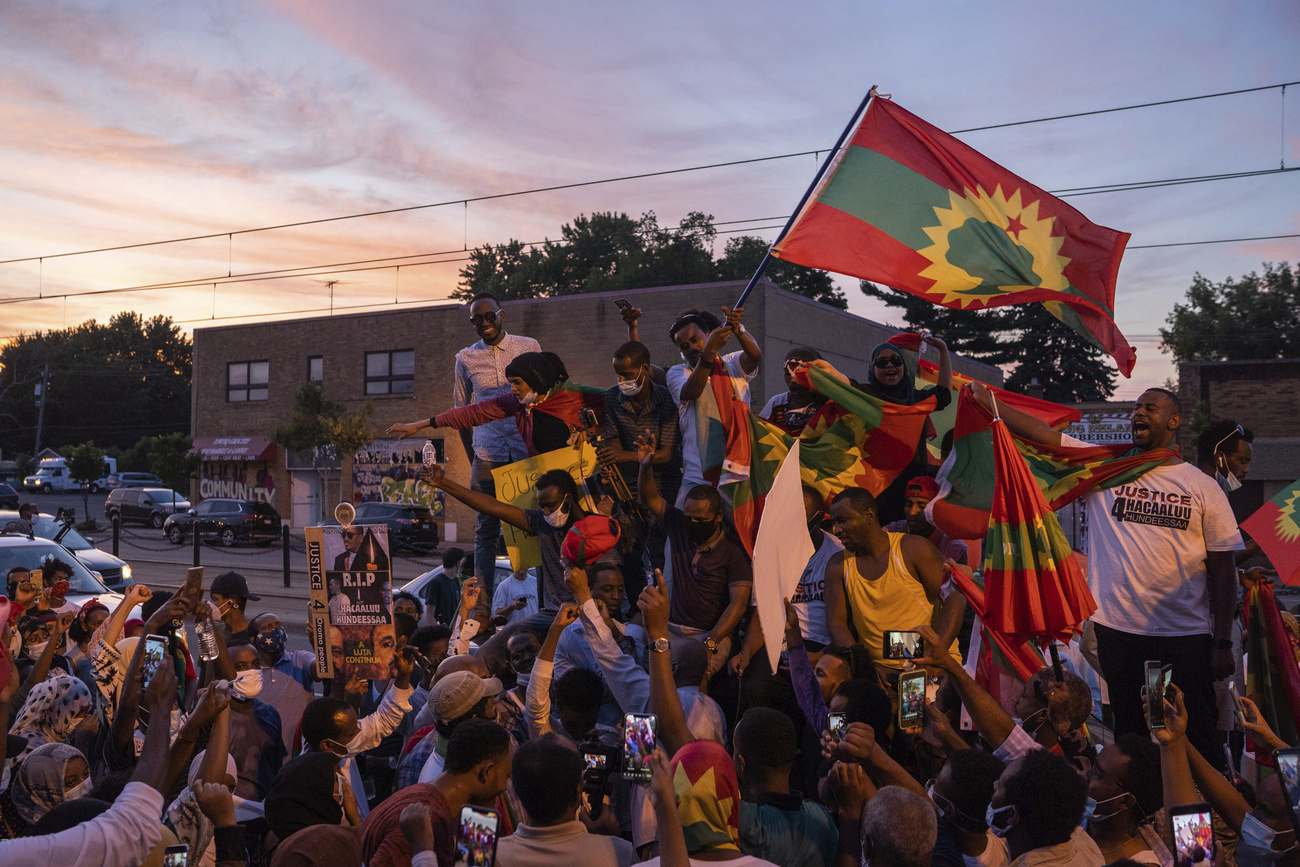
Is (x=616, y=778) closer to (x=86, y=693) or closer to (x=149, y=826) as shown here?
(x=149, y=826)

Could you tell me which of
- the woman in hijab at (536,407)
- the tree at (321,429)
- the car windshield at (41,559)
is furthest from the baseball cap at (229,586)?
the tree at (321,429)

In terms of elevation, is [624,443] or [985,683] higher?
[624,443]

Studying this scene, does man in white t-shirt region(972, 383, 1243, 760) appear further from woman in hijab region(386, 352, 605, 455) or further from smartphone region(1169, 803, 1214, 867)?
woman in hijab region(386, 352, 605, 455)

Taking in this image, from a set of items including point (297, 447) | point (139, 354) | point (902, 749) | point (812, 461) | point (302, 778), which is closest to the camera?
point (302, 778)

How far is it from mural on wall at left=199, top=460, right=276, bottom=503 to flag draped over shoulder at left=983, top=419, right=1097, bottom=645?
35.2m

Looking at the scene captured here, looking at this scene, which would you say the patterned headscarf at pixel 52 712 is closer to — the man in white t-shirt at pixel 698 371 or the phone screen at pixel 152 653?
the phone screen at pixel 152 653

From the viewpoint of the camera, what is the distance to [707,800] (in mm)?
3057

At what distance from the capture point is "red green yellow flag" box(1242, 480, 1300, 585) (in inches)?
230

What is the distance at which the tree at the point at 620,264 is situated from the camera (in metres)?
57.0

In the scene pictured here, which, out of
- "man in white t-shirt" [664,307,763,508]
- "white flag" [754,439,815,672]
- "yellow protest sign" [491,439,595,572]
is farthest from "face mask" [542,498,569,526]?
"white flag" [754,439,815,672]

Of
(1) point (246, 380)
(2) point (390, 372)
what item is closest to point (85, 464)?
(1) point (246, 380)

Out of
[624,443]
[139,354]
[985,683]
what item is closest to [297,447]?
[624,443]

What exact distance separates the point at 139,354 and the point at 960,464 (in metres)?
92.2

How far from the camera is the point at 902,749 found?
433cm
